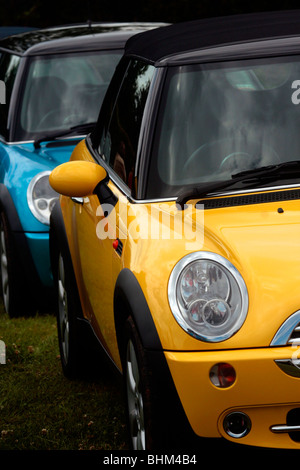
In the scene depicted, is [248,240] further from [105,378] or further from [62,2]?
[62,2]

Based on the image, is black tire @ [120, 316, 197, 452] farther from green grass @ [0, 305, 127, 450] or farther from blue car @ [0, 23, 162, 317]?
blue car @ [0, 23, 162, 317]

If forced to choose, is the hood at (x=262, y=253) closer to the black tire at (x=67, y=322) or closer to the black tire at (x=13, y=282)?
the black tire at (x=67, y=322)

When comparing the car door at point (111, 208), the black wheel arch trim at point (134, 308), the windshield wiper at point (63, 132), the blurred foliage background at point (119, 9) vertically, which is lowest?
the black wheel arch trim at point (134, 308)

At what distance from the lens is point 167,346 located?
10.9 feet

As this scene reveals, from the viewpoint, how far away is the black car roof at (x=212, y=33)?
430 centimetres

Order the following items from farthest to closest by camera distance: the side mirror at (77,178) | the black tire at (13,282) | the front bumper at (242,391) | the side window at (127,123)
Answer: the black tire at (13,282) → the side mirror at (77,178) → the side window at (127,123) → the front bumper at (242,391)

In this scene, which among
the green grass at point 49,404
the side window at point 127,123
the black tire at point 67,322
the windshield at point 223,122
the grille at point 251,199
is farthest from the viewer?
the black tire at point 67,322

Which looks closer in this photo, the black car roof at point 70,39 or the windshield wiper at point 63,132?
the windshield wiper at point 63,132

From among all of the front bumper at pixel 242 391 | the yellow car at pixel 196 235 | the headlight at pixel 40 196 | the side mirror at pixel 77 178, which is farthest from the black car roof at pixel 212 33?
the headlight at pixel 40 196

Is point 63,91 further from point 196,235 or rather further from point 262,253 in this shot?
point 262,253

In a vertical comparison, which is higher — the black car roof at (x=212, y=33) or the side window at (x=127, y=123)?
the black car roof at (x=212, y=33)

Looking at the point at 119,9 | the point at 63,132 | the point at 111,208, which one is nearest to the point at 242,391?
the point at 111,208

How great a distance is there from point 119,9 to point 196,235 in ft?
41.5

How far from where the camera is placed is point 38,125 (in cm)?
724
